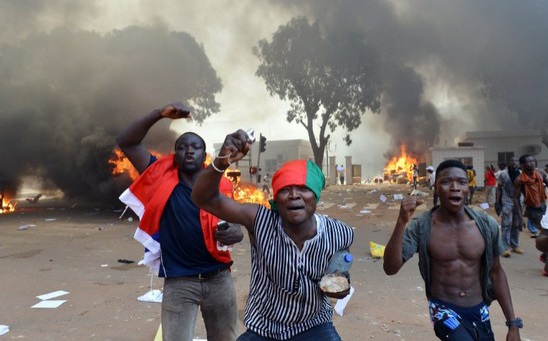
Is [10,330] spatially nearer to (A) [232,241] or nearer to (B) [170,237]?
(B) [170,237]

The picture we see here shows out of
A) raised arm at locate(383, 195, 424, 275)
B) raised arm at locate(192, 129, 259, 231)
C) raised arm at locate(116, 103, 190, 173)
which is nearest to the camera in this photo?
raised arm at locate(192, 129, 259, 231)

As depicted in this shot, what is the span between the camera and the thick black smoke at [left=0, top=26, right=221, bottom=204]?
16344 mm

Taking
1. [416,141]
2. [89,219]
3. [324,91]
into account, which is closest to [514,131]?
[416,141]

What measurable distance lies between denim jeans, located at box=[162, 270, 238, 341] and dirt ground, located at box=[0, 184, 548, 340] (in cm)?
130

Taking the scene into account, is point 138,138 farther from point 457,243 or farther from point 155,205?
point 457,243

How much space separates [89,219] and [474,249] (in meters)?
13.3

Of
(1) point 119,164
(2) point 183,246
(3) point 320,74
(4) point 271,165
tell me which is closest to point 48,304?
(2) point 183,246

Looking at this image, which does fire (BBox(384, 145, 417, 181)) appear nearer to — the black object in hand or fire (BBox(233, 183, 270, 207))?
fire (BBox(233, 183, 270, 207))

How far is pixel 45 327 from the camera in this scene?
3.86m

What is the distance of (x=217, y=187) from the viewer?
1825 millimetres

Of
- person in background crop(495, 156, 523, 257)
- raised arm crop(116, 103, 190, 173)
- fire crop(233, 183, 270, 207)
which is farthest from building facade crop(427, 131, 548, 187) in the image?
raised arm crop(116, 103, 190, 173)

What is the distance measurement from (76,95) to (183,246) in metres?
16.8

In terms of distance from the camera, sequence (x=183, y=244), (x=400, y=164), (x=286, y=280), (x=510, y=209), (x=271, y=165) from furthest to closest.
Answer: (x=271, y=165)
(x=400, y=164)
(x=510, y=209)
(x=183, y=244)
(x=286, y=280)

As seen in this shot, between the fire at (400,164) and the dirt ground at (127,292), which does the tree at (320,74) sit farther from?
the dirt ground at (127,292)
